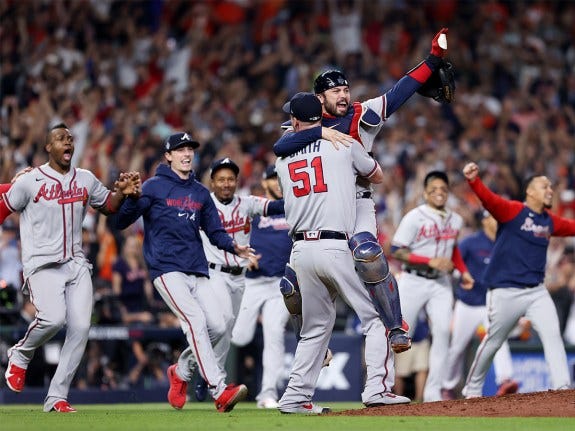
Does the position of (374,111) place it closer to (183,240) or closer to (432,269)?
(183,240)

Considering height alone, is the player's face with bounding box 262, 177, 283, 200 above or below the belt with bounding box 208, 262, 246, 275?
above

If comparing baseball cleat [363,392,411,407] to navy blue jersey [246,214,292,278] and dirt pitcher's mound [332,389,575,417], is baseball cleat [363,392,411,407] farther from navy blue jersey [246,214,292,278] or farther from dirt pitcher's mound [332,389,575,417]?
navy blue jersey [246,214,292,278]

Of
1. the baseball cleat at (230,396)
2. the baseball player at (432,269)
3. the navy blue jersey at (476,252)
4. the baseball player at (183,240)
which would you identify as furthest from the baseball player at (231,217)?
the navy blue jersey at (476,252)

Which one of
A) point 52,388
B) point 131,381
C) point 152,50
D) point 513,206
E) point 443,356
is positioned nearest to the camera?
point 52,388

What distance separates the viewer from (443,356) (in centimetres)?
1395

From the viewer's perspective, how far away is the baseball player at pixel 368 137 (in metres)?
9.71

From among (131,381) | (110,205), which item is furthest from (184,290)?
(131,381)

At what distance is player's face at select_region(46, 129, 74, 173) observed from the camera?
10.9 metres

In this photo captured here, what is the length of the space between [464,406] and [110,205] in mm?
3669

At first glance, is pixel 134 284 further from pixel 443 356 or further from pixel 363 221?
pixel 363 221

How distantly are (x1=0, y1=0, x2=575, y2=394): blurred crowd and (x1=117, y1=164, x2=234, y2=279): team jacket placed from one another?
4507 mm

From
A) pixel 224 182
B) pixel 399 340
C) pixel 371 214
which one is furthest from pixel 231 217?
pixel 399 340

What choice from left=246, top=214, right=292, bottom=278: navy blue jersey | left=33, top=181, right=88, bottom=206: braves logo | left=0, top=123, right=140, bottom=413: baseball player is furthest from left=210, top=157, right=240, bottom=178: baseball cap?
left=33, top=181, right=88, bottom=206: braves logo

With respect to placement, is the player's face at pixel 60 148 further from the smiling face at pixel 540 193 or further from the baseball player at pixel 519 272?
the smiling face at pixel 540 193
